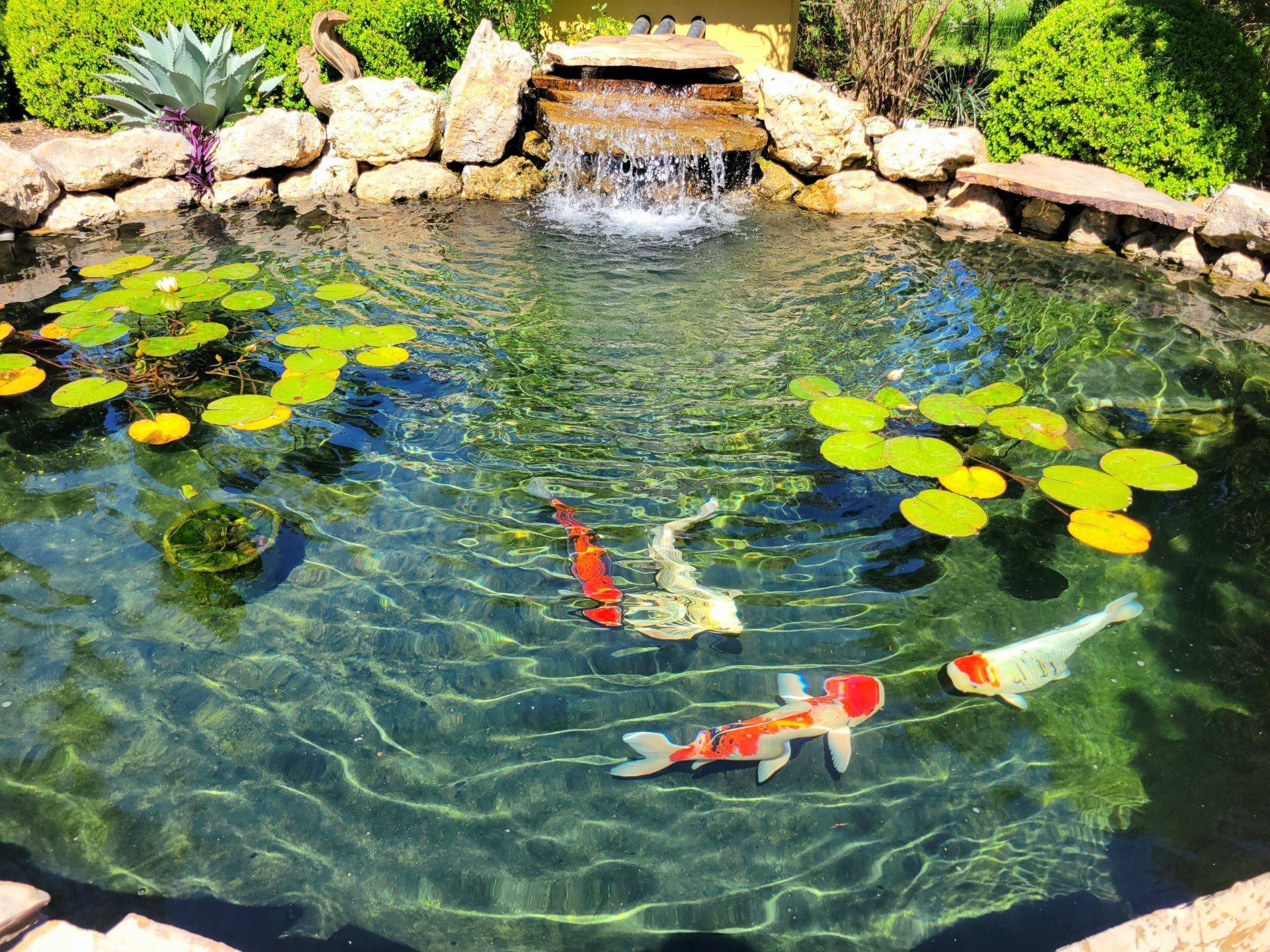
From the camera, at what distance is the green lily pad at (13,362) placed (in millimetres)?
4727

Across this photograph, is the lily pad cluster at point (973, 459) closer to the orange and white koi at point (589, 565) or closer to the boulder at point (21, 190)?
the orange and white koi at point (589, 565)

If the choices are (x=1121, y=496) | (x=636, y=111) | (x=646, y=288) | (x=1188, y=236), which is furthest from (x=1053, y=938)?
(x=636, y=111)

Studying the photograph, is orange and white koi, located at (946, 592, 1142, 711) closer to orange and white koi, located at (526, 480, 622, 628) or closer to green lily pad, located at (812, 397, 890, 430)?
orange and white koi, located at (526, 480, 622, 628)

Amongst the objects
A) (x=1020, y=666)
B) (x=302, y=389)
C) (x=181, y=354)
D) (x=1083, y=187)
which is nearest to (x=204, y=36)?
(x=181, y=354)

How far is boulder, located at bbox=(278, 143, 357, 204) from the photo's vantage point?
8.21 m

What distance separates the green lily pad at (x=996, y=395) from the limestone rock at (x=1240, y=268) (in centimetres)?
360

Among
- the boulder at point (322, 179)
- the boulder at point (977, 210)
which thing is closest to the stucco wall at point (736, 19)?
the boulder at point (977, 210)

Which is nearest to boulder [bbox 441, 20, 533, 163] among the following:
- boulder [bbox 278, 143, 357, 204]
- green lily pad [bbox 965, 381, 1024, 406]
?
boulder [bbox 278, 143, 357, 204]

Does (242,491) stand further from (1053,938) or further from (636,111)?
(636,111)

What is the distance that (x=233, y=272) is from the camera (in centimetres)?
592

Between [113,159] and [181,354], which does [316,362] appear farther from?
[113,159]

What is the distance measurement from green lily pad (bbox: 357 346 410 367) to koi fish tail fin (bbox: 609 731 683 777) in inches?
119

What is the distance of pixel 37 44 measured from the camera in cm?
820

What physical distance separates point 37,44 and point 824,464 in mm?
8904
